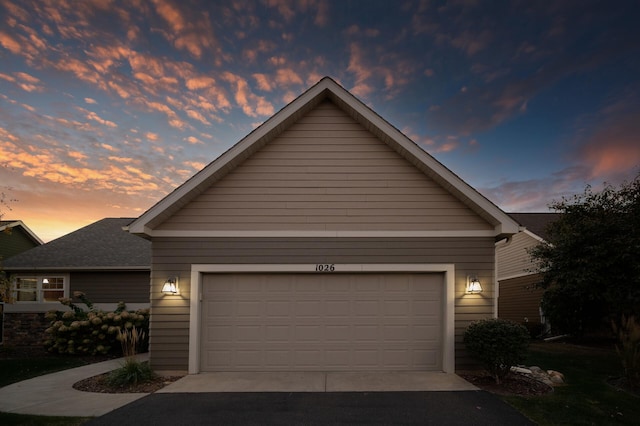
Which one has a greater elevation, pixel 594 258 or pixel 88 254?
pixel 594 258

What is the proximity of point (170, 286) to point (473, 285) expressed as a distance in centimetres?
648

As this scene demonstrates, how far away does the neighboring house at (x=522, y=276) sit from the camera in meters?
18.8

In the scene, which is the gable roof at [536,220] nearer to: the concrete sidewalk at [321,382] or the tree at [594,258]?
the tree at [594,258]

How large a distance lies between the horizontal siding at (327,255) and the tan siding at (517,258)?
1250cm

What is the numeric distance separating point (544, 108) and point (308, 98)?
11694 mm

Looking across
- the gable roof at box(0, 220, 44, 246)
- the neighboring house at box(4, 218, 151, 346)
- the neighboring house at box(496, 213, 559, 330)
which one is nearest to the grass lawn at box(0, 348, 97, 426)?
the neighboring house at box(4, 218, 151, 346)

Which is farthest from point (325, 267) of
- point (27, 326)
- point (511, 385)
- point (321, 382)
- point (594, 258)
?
point (27, 326)

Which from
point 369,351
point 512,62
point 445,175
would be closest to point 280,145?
point 445,175

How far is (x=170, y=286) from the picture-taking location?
7.99 metres

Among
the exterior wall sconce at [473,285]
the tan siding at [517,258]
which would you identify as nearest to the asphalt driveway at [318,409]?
the exterior wall sconce at [473,285]

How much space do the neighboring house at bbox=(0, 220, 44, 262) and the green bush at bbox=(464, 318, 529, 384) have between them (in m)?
23.4

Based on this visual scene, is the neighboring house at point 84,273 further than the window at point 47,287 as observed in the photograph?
No

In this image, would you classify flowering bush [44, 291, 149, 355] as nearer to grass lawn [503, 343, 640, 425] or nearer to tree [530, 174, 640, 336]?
grass lawn [503, 343, 640, 425]

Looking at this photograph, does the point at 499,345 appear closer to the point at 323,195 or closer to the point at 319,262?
the point at 319,262
